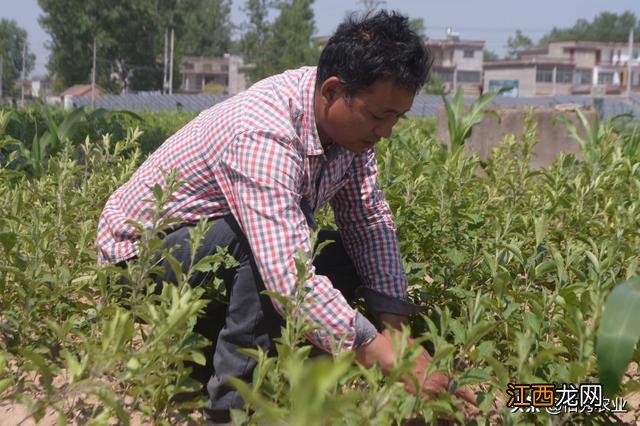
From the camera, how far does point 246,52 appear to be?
57406 millimetres

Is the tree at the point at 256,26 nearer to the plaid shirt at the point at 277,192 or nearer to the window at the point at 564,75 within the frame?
the window at the point at 564,75

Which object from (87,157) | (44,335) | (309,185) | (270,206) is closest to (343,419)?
(270,206)

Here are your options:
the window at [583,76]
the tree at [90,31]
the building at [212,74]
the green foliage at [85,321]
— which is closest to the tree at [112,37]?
the tree at [90,31]

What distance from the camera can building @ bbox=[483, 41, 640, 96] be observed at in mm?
69438

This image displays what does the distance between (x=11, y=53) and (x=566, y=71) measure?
4999cm

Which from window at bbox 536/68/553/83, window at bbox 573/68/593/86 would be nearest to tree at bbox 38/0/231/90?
window at bbox 536/68/553/83

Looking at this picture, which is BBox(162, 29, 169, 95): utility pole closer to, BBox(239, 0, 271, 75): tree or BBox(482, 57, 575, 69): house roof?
BBox(239, 0, 271, 75): tree

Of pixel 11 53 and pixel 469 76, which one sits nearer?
pixel 11 53

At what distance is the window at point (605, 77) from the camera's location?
76.1 m

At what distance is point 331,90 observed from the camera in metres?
2.17

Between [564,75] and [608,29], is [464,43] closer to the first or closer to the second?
[564,75]

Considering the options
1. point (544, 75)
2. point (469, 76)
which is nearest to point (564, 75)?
point (544, 75)

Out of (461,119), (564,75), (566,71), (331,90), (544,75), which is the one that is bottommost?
(461,119)

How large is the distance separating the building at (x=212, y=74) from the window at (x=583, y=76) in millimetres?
A: 30827
